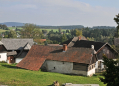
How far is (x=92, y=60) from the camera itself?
92.5ft

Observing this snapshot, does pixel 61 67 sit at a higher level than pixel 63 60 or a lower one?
lower

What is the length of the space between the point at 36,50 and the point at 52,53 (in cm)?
428

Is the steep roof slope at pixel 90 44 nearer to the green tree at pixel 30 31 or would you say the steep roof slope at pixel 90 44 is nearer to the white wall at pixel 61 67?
the white wall at pixel 61 67

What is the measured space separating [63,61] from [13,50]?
2139 centimetres

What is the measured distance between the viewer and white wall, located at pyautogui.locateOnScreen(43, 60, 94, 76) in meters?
27.5

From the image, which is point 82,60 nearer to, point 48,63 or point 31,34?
point 48,63

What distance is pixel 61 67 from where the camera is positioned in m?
28.4

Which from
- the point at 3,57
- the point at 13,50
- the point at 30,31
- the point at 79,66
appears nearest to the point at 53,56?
the point at 79,66

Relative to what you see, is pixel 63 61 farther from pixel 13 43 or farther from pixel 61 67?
pixel 13 43

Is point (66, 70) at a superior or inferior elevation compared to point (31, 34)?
inferior

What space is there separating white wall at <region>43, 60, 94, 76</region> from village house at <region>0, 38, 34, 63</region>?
13.4 meters

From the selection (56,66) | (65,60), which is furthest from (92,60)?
(56,66)

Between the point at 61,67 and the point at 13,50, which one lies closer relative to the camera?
the point at 61,67

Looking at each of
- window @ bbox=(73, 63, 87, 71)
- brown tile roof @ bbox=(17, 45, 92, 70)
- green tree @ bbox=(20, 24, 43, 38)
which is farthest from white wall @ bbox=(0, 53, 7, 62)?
green tree @ bbox=(20, 24, 43, 38)
